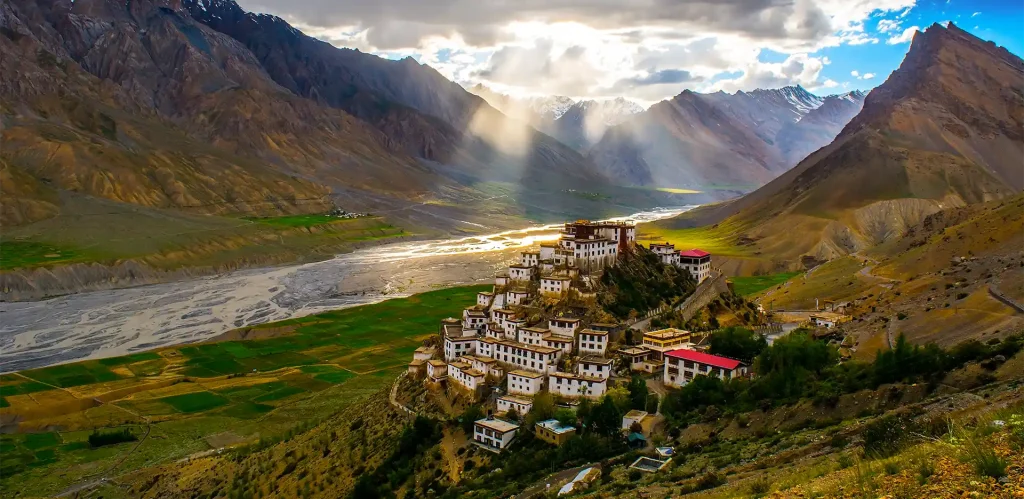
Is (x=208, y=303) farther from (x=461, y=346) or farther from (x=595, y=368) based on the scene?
(x=595, y=368)

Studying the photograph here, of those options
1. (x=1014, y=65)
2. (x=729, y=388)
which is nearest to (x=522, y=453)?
(x=729, y=388)

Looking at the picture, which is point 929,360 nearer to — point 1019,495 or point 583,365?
point 583,365

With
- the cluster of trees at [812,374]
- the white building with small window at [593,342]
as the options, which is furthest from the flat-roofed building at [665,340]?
the cluster of trees at [812,374]

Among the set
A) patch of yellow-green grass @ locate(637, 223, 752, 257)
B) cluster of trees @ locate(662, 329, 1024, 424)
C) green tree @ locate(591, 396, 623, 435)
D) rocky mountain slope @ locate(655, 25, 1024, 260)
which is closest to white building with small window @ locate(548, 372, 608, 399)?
cluster of trees @ locate(662, 329, 1024, 424)

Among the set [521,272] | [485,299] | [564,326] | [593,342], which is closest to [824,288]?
[521,272]

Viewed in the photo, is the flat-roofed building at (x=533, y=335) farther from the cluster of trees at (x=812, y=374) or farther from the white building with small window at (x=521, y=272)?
the white building with small window at (x=521, y=272)

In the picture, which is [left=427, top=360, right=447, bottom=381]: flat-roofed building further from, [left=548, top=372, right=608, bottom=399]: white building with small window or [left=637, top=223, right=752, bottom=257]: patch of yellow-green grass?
[left=637, top=223, right=752, bottom=257]: patch of yellow-green grass

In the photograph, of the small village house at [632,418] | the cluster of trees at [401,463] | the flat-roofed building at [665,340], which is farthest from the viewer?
the flat-roofed building at [665,340]
